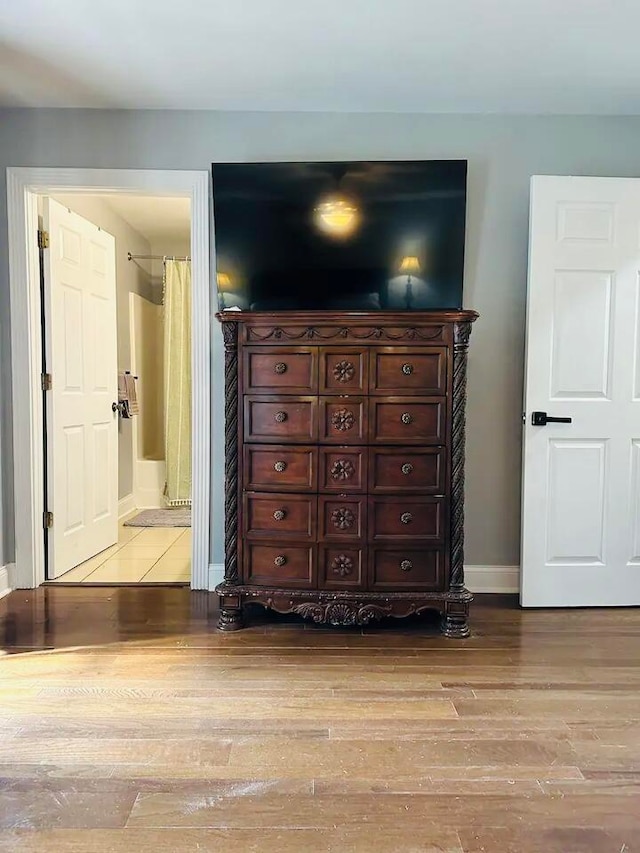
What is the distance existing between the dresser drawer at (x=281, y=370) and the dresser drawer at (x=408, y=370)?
0.26 metres

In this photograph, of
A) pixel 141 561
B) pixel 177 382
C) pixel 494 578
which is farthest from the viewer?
pixel 177 382

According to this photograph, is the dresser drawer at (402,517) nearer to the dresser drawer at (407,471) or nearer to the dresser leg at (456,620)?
the dresser drawer at (407,471)

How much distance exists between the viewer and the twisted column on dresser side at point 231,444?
240 centimetres

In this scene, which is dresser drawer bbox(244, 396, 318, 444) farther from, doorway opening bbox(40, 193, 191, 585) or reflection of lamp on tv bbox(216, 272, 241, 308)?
doorway opening bbox(40, 193, 191, 585)

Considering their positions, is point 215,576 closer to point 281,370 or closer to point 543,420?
point 281,370

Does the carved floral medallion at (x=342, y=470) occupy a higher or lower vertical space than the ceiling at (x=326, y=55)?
lower

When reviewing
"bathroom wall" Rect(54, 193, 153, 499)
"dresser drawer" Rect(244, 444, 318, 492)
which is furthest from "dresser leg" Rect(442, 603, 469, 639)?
"bathroom wall" Rect(54, 193, 153, 499)

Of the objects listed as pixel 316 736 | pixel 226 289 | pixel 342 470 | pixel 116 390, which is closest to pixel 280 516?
pixel 342 470

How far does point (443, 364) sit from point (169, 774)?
5.64 feet

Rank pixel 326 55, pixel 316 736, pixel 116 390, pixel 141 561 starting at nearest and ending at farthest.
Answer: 1. pixel 316 736
2. pixel 326 55
3. pixel 141 561
4. pixel 116 390

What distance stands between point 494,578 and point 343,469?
116 centimetres

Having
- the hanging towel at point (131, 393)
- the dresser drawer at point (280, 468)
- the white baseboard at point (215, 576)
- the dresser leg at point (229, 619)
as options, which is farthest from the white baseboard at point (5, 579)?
the hanging towel at point (131, 393)

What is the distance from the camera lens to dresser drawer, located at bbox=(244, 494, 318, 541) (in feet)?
7.88

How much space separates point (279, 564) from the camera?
243cm
